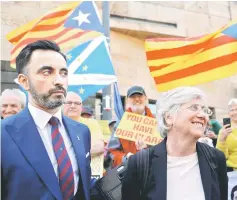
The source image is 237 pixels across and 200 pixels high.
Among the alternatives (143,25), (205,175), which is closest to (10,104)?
(205,175)

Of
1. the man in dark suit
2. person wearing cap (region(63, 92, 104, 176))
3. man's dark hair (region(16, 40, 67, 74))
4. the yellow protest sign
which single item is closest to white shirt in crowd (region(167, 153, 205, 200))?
the man in dark suit

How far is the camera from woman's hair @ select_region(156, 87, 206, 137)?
251 centimetres

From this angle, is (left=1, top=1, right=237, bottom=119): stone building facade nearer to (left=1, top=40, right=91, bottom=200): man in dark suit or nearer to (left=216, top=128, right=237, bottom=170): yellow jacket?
(left=216, top=128, right=237, bottom=170): yellow jacket

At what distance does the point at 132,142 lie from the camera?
3.94m

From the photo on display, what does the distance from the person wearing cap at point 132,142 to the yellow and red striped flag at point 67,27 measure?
240 centimetres

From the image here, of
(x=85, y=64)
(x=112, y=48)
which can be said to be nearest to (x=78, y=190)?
(x=85, y=64)

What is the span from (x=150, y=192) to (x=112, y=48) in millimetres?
8204

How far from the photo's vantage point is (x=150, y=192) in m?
2.30

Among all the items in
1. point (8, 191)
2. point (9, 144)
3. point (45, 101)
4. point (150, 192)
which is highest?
point (45, 101)

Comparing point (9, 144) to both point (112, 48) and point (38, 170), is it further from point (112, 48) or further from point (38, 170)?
point (112, 48)

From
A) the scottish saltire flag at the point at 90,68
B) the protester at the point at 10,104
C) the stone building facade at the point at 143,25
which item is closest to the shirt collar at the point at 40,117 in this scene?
the protester at the point at 10,104

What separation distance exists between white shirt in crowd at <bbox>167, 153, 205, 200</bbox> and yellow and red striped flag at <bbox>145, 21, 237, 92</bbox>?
310cm

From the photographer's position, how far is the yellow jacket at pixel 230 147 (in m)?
4.00

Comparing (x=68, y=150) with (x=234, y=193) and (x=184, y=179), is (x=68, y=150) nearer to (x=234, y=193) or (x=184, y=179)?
(x=184, y=179)
